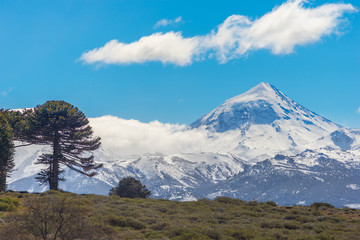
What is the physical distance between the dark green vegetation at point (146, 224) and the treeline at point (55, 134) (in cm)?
1871

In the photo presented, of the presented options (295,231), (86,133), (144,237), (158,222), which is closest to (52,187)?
(86,133)

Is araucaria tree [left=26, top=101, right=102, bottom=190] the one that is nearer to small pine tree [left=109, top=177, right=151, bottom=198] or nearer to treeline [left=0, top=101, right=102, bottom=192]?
treeline [left=0, top=101, right=102, bottom=192]

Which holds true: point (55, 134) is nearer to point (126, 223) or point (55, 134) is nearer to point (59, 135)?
point (59, 135)

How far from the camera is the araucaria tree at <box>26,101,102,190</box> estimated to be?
55750 millimetres

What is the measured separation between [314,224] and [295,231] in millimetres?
4249

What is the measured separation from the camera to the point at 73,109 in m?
57.6

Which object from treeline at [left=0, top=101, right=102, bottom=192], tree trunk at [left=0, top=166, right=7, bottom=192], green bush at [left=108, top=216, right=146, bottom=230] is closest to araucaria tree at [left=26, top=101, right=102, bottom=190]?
treeline at [left=0, top=101, right=102, bottom=192]

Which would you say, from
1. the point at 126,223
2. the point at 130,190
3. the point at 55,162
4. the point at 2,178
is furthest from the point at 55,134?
the point at 126,223

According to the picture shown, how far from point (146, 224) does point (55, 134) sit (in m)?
31.6

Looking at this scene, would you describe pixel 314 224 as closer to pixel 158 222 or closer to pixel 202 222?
pixel 202 222

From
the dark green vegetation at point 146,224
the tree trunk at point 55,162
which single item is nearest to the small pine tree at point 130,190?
the tree trunk at point 55,162

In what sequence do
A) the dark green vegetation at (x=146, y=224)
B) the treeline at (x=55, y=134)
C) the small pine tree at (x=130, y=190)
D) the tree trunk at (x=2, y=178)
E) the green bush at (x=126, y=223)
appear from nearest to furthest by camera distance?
1. the dark green vegetation at (x=146, y=224)
2. the green bush at (x=126, y=223)
3. the tree trunk at (x=2, y=178)
4. the treeline at (x=55, y=134)
5. the small pine tree at (x=130, y=190)

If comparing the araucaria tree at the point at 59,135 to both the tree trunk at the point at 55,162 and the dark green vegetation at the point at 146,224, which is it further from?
the dark green vegetation at the point at 146,224

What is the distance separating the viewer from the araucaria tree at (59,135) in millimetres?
55750
